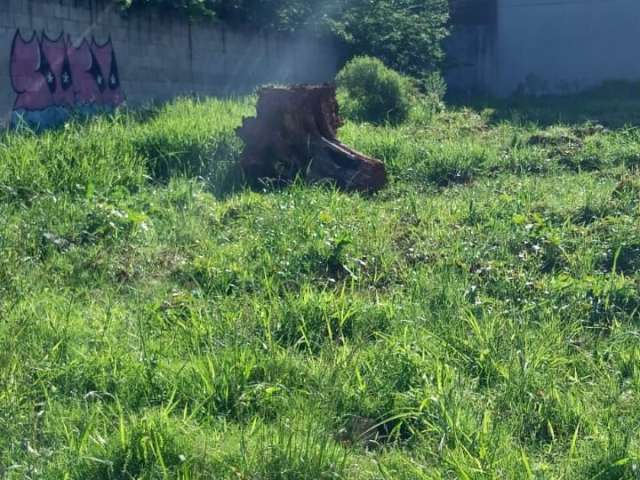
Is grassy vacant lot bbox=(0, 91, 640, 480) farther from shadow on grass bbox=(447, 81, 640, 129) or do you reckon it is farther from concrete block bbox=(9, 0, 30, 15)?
shadow on grass bbox=(447, 81, 640, 129)

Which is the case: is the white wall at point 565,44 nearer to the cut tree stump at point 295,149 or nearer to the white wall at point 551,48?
the white wall at point 551,48

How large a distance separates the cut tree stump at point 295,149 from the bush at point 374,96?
356 centimetres

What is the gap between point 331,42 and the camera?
621 inches

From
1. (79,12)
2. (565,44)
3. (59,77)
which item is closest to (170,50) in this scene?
(79,12)

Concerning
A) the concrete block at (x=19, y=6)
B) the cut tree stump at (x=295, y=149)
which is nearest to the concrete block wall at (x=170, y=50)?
the concrete block at (x=19, y=6)

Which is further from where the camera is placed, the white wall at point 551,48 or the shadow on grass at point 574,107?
the white wall at point 551,48

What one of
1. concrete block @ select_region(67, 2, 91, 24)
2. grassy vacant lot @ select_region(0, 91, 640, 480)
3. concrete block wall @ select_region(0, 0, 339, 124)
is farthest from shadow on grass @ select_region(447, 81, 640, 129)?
concrete block @ select_region(67, 2, 91, 24)

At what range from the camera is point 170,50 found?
1226 centimetres

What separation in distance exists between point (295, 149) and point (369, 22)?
342 inches

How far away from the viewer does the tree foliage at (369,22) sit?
1413 centimetres

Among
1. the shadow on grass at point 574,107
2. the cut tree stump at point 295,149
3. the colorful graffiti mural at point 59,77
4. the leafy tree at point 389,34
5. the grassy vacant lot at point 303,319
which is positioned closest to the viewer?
the grassy vacant lot at point 303,319

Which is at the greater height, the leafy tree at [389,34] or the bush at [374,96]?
the leafy tree at [389,34]

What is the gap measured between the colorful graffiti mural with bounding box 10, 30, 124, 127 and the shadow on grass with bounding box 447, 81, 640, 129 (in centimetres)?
491

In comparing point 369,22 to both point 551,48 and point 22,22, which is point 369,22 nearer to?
point 551,48
